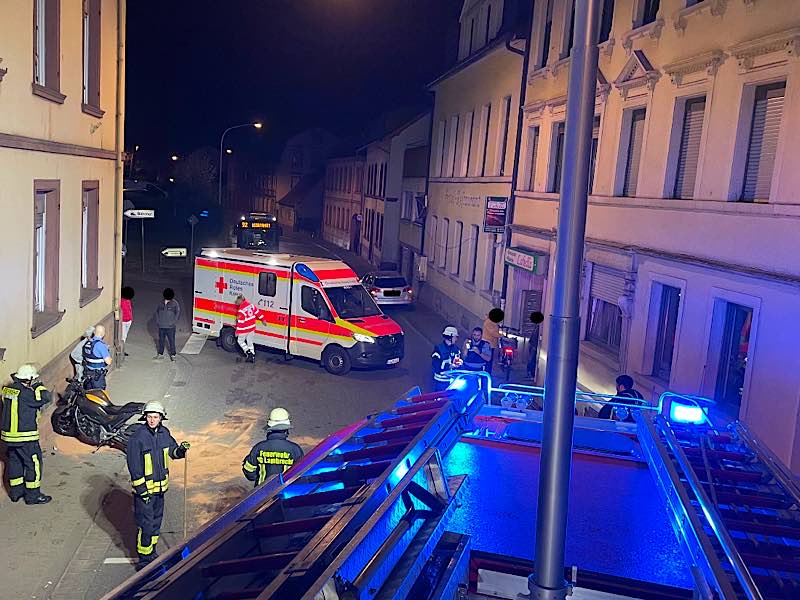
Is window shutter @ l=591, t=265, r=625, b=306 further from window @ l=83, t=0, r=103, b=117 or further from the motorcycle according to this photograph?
window @ l=83, t=0, r=103, b=117

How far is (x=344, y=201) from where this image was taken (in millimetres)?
60188

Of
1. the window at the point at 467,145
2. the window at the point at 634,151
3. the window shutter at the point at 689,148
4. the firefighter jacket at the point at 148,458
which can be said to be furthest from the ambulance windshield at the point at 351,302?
the firefighter jacket at the point at 148,458

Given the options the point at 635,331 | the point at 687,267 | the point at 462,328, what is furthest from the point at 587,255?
the point at 462,328

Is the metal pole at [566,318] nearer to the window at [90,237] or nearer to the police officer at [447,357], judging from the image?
the police officer at [447,357]

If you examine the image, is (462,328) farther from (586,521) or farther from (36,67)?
(586,521)

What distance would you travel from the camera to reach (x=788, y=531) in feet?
16.3

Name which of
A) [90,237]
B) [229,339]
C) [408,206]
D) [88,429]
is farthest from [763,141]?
[408,206]

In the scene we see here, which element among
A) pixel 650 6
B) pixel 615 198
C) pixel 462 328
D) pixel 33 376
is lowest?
pixel 462 328

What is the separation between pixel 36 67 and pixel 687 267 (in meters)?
9.89

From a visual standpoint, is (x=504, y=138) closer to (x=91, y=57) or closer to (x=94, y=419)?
(x=91, y=57)

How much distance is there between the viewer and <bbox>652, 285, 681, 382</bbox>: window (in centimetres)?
1320

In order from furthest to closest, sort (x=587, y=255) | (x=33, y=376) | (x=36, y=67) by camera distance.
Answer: (x=587, y=255)
(x=36, y=67)
(x=33, y=376)

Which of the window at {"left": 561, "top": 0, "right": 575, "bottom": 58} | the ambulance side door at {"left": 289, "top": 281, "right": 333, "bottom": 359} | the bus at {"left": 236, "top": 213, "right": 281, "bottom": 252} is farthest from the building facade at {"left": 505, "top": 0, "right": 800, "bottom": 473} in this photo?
the bus at {"left": 236, "top": 213, "right": 281, "bottom": 252}

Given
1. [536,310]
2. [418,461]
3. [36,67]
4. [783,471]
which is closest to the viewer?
[418,461]
